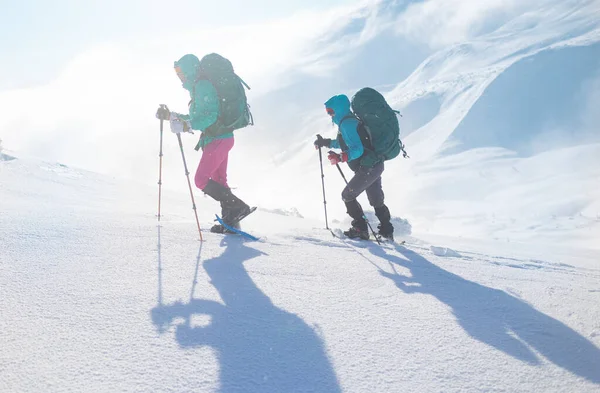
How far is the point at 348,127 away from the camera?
5.40 metres

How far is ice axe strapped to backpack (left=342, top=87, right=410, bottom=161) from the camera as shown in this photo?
561 centimetres

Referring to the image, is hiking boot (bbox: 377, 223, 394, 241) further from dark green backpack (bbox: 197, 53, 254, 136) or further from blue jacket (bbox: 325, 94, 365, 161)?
dark green backpack (bbox: 197, 53, 254, 136)

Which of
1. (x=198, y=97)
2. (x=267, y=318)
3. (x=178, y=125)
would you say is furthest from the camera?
(x=178, y=125)

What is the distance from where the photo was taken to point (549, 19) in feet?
200

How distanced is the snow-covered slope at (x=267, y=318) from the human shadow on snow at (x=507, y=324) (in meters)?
0.01

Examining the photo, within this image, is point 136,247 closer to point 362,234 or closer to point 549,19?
point 362,234

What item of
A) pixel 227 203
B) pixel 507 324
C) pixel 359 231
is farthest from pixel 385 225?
pixel 507 324

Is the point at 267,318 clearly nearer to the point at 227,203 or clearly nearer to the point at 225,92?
the point at 227,203

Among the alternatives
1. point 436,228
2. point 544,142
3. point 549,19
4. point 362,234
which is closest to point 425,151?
point 544,142

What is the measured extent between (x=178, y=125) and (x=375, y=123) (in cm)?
258

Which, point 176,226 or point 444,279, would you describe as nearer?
point 444,279

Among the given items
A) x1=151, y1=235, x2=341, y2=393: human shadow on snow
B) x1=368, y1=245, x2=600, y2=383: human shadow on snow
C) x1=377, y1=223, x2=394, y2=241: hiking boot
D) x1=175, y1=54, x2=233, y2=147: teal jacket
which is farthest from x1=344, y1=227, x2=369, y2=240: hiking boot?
x1=151, y1=235, x2=341, y2=393: human shadow on snow

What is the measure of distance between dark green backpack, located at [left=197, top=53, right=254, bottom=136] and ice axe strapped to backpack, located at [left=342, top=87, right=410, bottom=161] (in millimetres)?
1512

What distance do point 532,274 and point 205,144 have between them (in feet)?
13.7
